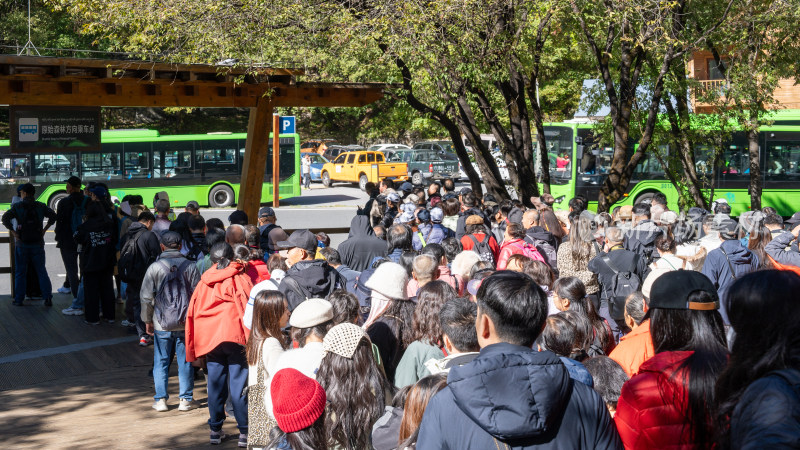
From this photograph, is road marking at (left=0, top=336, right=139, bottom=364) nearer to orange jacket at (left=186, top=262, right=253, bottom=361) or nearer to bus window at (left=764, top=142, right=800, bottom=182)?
orange jacket at (left=186, top=262, right=253, bottom=361)

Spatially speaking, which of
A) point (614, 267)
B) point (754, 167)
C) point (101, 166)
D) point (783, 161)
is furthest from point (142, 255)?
point (783, 161)

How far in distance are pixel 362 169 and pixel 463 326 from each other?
35.3 meters

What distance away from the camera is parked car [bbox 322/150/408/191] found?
126ft

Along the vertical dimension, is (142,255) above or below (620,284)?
above

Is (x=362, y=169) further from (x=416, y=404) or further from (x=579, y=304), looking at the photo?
(x=416, y=404)

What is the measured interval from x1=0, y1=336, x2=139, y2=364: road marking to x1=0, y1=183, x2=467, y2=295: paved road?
15.7 ft

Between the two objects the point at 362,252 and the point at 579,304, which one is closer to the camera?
the point at 579,304

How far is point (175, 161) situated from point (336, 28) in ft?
59.1

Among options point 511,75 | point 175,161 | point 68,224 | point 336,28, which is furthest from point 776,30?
point 175,161

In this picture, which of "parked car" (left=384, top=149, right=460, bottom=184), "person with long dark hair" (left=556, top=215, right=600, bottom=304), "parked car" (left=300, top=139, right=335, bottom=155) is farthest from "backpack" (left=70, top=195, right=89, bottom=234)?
"parked car" (left=300, top=139, right=335, bottom=155)

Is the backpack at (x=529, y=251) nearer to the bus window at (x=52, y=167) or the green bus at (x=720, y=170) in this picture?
the green bus at (x=720, y=170)

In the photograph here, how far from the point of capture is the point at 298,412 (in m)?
3.21

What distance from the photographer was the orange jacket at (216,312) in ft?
19.7

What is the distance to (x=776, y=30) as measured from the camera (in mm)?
15664
